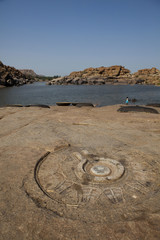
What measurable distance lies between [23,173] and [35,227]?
1110 millimetres

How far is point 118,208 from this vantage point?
1.95 metres

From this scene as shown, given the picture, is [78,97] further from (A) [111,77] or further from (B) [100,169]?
(A) [111,77]

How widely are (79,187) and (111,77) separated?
90.0 metres

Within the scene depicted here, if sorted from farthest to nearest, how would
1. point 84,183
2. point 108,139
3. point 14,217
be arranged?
point 108,139 → point 84,183 → point 14,217

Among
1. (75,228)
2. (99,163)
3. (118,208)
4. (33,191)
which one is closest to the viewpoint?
(75,228)

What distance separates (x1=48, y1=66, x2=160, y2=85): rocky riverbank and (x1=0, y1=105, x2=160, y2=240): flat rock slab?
7196cm

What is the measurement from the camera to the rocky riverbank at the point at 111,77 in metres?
75.7

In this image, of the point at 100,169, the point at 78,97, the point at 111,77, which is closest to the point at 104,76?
the point at 111,77

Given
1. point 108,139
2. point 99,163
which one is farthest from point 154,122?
point 99,163

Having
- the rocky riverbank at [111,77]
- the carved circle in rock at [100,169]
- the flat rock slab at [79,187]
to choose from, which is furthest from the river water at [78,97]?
the rocky riverbank at [111,77]

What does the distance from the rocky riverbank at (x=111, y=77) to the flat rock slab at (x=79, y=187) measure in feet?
236

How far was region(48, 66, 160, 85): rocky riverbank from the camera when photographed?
75.7 m

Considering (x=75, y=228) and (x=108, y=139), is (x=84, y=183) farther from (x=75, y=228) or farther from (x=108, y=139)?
(x=108, y=139)

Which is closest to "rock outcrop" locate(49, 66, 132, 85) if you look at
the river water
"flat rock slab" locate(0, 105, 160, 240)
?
the river water
